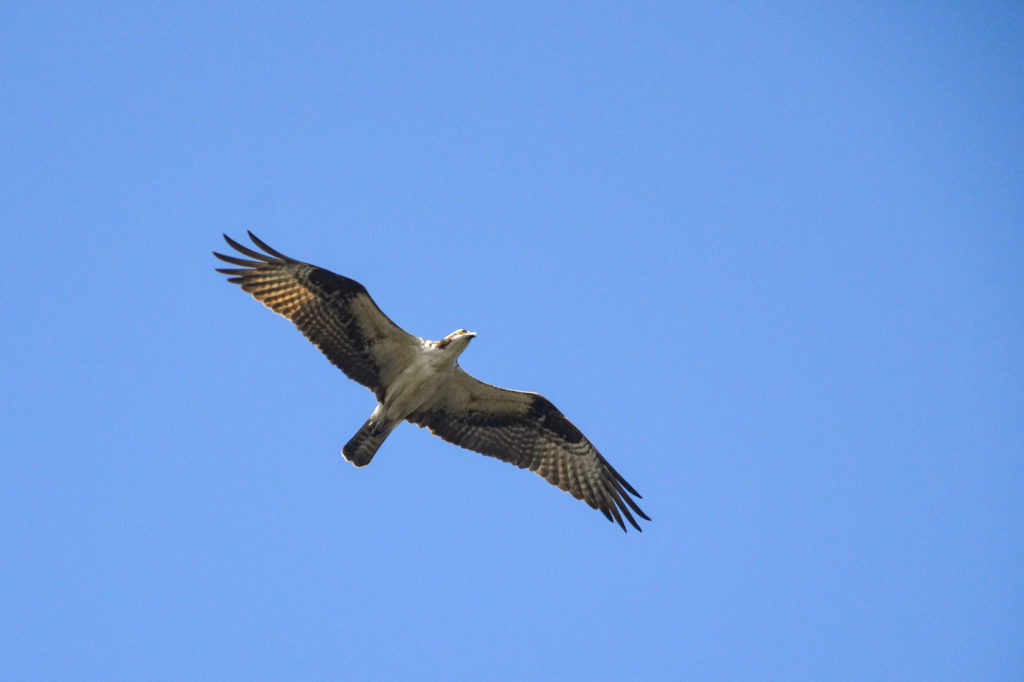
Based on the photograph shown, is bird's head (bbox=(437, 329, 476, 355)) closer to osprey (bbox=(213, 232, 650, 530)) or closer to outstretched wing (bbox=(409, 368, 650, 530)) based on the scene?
osprey (bbox=(213, 232, 650, 530))

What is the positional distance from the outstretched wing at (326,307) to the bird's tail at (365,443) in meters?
0.62

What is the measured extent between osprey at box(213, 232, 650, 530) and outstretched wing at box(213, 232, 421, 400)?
0.01 m

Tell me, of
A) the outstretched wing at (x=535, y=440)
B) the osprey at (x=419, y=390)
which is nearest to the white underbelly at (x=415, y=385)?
the osprey at (x=419, y=390)

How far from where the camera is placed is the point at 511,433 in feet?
49.5

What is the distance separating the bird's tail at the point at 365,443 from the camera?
1411 centimetres

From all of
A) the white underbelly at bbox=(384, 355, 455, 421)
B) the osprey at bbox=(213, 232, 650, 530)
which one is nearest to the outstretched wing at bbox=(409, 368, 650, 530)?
the osprey at bbox=(213, 232, 650, 530)

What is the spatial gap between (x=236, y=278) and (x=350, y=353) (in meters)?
1.78

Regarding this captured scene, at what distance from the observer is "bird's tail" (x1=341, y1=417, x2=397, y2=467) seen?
46.3 feet

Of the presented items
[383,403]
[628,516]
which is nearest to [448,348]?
[383,403]

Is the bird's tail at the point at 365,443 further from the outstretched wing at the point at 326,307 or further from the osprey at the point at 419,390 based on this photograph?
the outstretched wing at the point at 326,307

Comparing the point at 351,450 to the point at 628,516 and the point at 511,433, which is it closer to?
the point at 511,433

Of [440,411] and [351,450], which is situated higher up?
[440,411]

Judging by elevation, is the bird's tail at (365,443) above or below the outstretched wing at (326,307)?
below

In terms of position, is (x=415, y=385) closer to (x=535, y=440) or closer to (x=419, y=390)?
(x=419, y=390)
